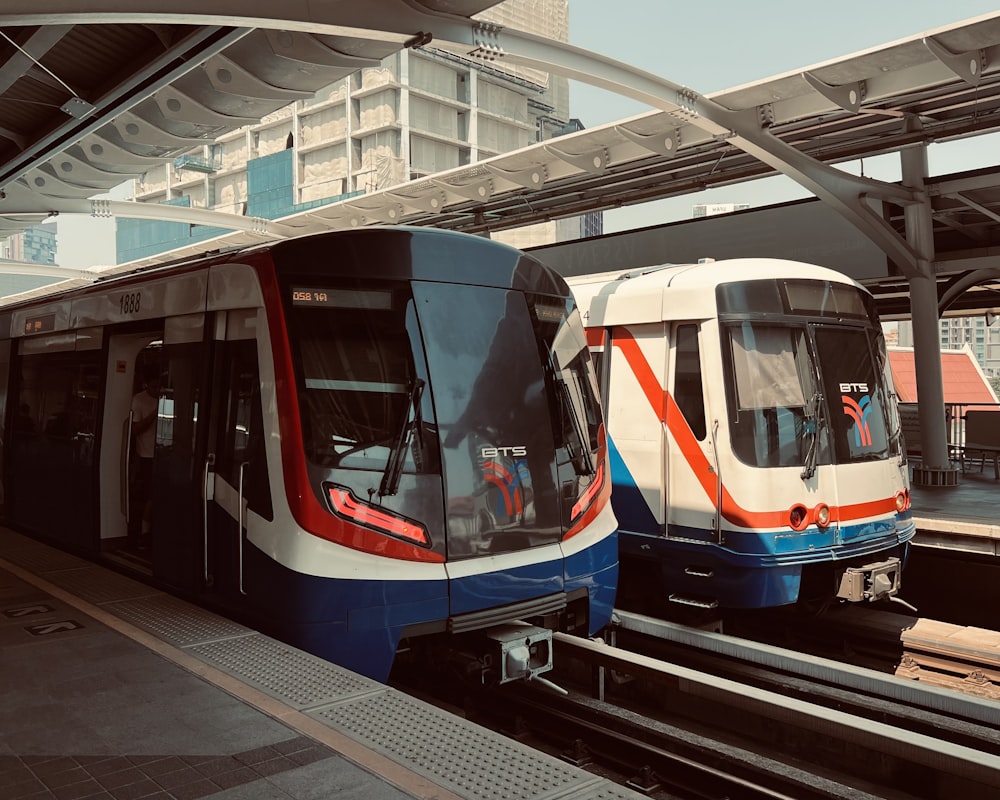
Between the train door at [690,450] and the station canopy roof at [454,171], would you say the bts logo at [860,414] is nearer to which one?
the train door at [690,450]

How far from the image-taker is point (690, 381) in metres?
7.74

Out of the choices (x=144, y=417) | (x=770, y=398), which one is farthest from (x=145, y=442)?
(x=770, y=398)

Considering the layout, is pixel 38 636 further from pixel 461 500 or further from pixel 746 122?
pixel 746 122

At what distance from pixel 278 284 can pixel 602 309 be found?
3.91 m

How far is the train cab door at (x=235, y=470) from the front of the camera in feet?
17.8

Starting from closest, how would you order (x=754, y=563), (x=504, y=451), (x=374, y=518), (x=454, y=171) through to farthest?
(x=374, y=518), (x=504, y=451), (x=754, y=563), (x=454, y=171)

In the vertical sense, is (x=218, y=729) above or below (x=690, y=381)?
below

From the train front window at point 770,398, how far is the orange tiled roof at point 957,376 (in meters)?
22.1

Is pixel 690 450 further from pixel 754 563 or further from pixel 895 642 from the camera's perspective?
pixel 895 642

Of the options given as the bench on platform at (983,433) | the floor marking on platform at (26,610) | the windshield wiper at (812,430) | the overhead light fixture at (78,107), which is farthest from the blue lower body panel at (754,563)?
the bench on platform at (983,433)

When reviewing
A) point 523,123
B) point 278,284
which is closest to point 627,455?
point 278,284

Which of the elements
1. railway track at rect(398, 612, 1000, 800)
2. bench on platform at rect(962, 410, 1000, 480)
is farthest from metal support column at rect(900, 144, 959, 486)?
railway track at rect(398, 612, 1000, 800)

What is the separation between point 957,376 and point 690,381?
25.3 metres

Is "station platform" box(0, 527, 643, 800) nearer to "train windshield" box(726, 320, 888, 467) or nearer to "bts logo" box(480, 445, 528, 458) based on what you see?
"bts logo" box(480, 445, 528, 458)
